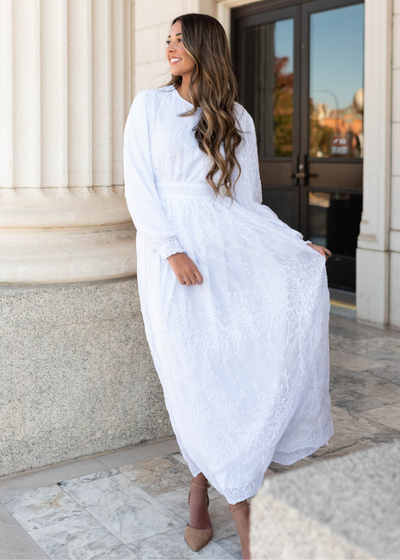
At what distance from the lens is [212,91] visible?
2.59 meters

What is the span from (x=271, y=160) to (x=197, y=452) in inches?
214

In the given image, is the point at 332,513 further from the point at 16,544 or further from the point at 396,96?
the point at 396,96

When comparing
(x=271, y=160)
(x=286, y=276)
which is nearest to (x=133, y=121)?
(x=286, y=276)

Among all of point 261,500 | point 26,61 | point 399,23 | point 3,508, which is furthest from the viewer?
point 399,23

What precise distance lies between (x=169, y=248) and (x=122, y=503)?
3.45 ft

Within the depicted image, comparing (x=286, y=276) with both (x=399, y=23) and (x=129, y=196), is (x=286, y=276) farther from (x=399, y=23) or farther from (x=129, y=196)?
(x=399, y=23)

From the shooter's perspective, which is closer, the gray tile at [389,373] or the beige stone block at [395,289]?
the gray tile at [389,373]

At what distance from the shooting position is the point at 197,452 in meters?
2.52

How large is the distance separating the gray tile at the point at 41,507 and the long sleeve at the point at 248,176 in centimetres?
130

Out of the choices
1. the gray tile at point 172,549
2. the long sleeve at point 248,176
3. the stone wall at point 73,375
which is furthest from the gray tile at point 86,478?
the long sleeve at point 248,176

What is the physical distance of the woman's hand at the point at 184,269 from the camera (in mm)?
2471

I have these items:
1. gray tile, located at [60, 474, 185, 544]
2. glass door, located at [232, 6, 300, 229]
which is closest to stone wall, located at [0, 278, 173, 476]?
gray tile, located at [60, 474, 185, 544]

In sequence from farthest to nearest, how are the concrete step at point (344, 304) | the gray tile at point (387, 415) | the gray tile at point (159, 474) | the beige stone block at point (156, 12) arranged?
the beige stone block at point (156, 12)
the concrete step at point (344, 304)
the gray tile at point (387, 415)
the gray tile at point (159, 474)

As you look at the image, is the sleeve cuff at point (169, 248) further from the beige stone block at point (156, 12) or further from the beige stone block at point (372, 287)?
the beige stone block at point (156, 12)
